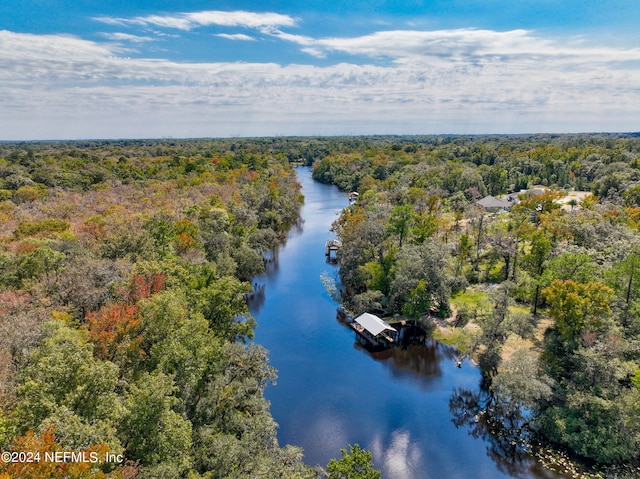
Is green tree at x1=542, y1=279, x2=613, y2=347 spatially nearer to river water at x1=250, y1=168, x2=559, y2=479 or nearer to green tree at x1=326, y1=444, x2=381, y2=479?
river water at x1=250, y1=168, x2=559, y2=479

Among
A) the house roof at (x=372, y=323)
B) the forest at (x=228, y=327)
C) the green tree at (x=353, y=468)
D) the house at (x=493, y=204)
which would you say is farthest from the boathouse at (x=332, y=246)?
the green tree at (x=353, y=468)

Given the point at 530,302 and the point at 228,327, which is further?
the point at 530,302

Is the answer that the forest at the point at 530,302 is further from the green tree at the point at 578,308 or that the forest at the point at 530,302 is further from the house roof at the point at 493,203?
the house roof at the point at 493,203

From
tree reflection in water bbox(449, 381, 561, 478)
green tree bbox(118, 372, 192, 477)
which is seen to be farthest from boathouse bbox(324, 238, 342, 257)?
green tree bbox(118, 372, 192, 477)

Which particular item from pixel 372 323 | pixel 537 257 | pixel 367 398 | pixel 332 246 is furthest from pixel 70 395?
pixel 332 246

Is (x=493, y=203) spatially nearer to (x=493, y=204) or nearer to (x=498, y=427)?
(x=493, y=204)
